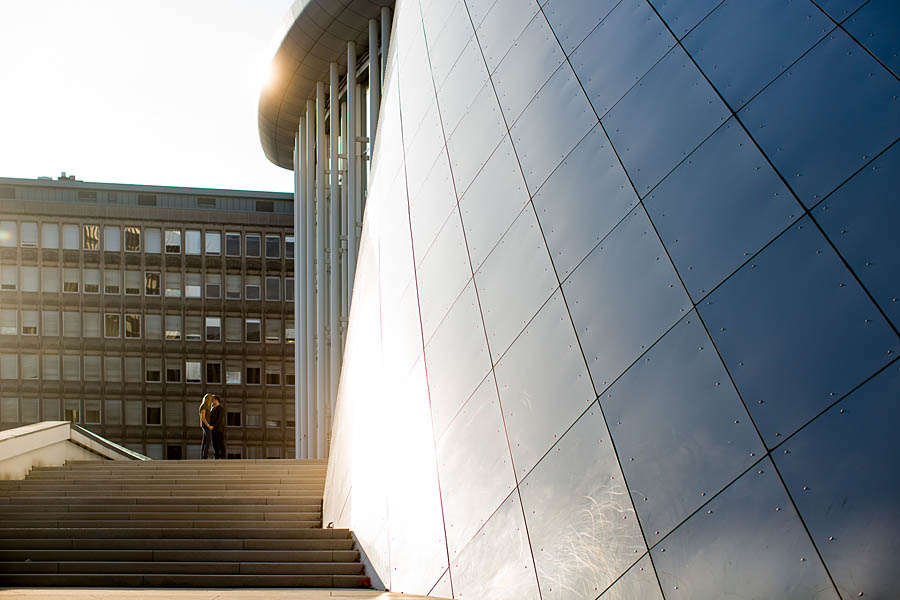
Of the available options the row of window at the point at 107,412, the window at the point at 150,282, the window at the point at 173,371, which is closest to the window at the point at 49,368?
the row of window at the point at 107,412

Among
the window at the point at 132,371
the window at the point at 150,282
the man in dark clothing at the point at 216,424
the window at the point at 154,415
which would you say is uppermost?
the window at the point at 150,282

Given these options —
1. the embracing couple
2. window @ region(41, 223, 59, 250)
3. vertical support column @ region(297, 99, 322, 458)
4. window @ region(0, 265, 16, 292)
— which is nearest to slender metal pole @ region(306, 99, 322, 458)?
vertical support column @ region(297, 99, 322, 458)

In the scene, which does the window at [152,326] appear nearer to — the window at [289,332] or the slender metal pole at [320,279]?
the window at [289,332]

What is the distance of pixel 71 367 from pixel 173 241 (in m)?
7.58

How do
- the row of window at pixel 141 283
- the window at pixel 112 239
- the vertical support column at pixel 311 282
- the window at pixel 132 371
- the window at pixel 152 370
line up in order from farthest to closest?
the window at pixel 112 239 < the window at pixel 152 370 < the window at pixel 132 371 < the row of window at pixel 141 283 < the vertical support column at pixel 311 282

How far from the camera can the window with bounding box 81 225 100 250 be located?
46.2m

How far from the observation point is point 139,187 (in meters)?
49.6

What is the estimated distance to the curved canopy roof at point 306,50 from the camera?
21484 mm

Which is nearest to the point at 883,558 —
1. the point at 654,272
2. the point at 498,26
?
the point at 654,272

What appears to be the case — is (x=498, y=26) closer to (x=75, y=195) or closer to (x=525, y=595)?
(x=525, y=595)

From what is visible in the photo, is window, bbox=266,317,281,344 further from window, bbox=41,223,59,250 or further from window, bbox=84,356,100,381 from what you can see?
window, bbox=41,223,59,250

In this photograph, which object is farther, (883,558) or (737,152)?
(737,152)

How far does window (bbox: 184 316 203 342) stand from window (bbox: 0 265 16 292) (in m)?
7.91

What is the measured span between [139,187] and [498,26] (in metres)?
42.5
